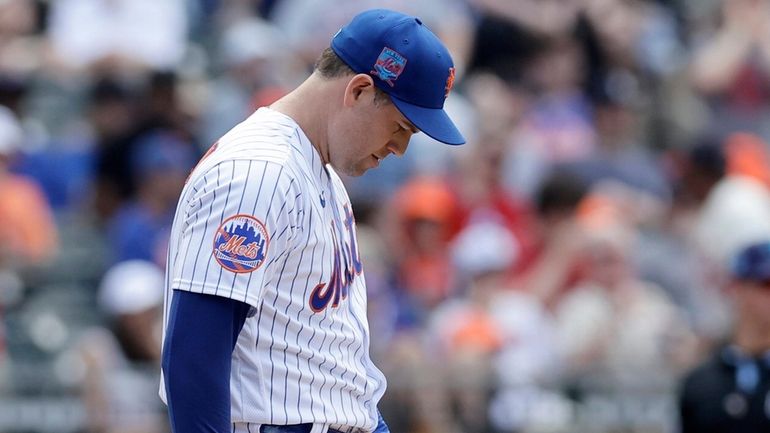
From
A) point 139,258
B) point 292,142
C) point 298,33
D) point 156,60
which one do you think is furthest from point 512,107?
point 292,142

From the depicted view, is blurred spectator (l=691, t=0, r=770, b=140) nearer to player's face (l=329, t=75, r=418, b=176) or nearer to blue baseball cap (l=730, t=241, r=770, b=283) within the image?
blue baseball cap (l=730, t=241, r=770, b=283)

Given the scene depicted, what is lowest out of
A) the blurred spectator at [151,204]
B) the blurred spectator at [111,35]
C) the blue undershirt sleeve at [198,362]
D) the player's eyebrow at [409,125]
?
the blurred spectator at [151,204]

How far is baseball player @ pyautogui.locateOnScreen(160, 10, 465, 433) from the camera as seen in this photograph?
9.94ft

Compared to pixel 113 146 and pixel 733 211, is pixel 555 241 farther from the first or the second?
pixel 113 146

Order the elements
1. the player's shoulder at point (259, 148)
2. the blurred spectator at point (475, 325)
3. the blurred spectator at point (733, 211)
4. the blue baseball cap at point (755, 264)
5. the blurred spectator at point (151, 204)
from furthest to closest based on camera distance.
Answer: the blurred spectator at point (151, 204) → the blurred spectator at point (733, 211) → the blurred spectator at point (475, 325) → the blue baseball cap at point (755, 264) → the player's shoulder at point (259, 148)

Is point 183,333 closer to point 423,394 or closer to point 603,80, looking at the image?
point 423,394

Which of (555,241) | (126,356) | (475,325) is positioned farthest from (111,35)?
(475,325)

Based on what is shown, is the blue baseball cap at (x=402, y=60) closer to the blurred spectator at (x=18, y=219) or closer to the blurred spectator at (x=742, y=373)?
the blurred spectator at (x=742, y=373)

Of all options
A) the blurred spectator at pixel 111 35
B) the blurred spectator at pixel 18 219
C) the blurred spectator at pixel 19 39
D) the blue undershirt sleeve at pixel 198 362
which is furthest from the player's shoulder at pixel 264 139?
the blurred spectator at pixel 19 39

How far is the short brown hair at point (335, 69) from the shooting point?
3297 millimetres

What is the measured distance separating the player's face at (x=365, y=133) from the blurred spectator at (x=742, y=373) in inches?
109

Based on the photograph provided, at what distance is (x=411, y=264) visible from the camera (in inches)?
342

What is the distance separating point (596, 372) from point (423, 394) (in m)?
0.98

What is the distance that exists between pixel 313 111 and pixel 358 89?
0.14m
